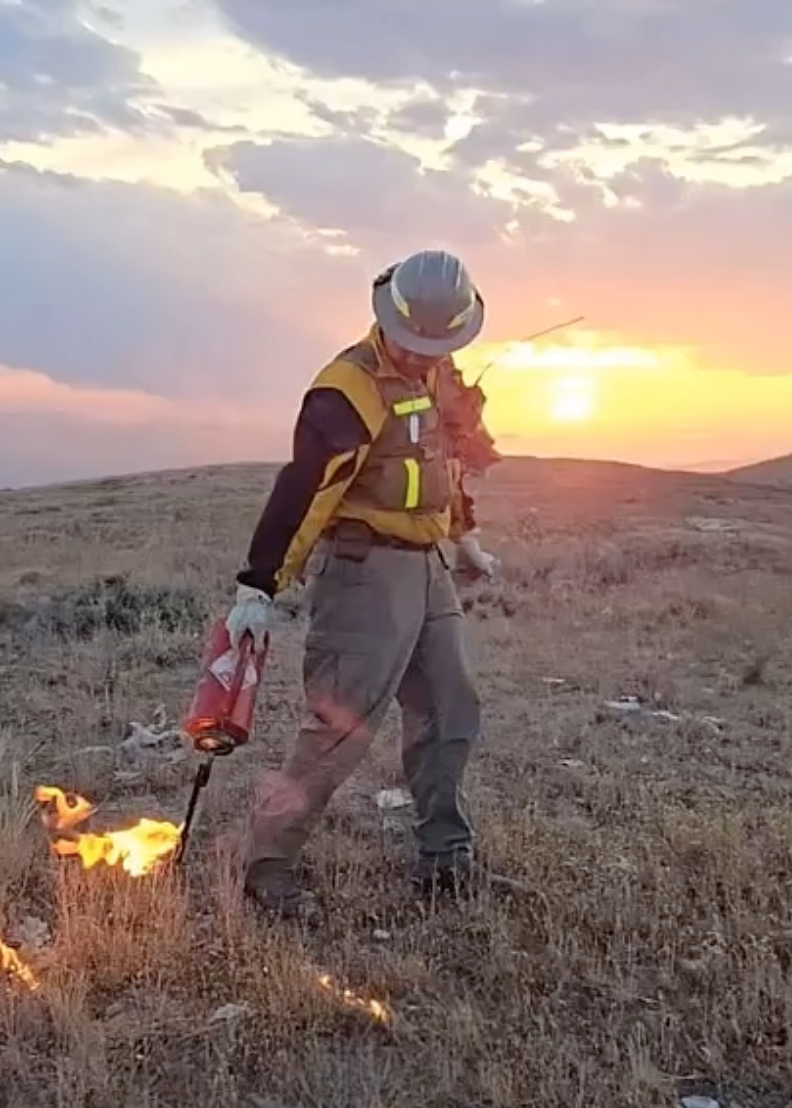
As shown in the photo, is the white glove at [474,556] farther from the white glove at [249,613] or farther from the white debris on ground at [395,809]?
the white debris on ground at [395,809]

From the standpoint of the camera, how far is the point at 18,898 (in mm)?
4559

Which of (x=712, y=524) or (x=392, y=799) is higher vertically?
(x=392, y=799)

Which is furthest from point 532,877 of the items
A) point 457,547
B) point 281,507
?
point 281,507

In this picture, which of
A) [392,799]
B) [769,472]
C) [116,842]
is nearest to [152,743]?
[392,799]

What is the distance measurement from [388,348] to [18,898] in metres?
2.07

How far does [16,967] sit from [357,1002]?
95cm

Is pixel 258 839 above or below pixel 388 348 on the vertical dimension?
below

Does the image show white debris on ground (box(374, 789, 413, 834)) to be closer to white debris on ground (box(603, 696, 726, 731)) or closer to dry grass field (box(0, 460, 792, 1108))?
dry grass field (box(0, 460, 792, 1108))

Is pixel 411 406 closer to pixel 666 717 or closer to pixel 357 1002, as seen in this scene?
pixel 357 1002

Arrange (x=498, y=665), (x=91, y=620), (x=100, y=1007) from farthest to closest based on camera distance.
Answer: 1. (x=91, y=620)
2. (x=498, y=665)
3. (x=100, y=1007)

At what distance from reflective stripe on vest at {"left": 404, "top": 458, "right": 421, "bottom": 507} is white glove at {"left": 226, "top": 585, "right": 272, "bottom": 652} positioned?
21.3 inches

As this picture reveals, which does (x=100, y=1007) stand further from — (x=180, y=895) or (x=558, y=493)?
(x=558, y=493)

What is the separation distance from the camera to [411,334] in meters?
4.40

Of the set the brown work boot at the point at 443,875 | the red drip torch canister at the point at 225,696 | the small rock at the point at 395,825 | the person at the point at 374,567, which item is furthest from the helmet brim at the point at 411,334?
the small rock at the point at 395,825
